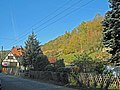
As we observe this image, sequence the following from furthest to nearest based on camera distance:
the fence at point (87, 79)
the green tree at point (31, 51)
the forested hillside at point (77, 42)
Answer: the forested hillside at point (77, 42), the green tree at point (31, 51), the fence at point (87, 79)

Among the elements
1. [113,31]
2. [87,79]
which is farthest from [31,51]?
[113,31]

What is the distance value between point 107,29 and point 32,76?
27867mm

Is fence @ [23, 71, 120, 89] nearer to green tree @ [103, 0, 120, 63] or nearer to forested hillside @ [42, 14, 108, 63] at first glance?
green tree @ [103, 0, 120, 63]

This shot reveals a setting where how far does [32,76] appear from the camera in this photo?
154 feet

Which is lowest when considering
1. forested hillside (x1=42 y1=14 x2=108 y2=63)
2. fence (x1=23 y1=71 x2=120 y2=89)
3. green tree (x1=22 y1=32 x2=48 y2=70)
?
fence (x1=23 y1=71 x2=120 y2=89)

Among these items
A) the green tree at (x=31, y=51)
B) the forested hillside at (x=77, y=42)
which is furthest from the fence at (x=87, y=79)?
the forested hillside at (x=77, y=42)

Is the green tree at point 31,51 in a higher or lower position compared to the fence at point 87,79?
higher

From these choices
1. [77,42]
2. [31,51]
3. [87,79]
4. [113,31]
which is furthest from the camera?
[77,42]

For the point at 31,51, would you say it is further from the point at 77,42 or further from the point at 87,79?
the point at 77,42

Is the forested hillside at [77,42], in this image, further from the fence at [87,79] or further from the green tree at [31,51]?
the fence at [87,79]

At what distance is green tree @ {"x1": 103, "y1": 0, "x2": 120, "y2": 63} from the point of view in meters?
20.4

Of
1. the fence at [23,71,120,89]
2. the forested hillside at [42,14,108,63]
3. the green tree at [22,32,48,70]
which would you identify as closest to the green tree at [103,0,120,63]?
the fence at [23,71,120,89]

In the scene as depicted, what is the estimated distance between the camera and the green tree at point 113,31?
67.1 ft

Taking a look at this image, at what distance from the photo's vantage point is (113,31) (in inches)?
806
